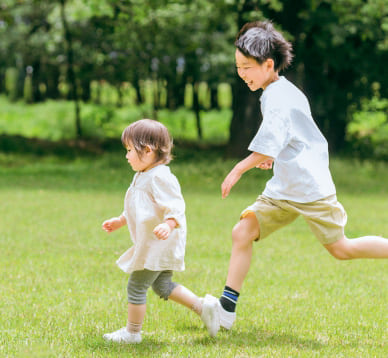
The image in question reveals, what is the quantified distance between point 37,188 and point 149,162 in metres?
10.5

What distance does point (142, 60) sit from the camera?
86.2 ft

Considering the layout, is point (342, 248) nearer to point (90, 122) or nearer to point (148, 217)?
point (148, 217)

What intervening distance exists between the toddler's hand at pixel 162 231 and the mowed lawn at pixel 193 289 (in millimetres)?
663

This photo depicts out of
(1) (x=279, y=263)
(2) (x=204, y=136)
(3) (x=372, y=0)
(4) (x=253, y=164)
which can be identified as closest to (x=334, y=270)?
→ (1) (x=279, y=263)

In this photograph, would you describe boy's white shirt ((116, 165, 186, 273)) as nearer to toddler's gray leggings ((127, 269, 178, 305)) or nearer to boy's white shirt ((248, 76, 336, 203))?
toddler's gray leggings ((127, 269, 178, 305))

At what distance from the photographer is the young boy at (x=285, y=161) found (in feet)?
13.8

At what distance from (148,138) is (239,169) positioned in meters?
0.55

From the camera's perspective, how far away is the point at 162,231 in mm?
3736

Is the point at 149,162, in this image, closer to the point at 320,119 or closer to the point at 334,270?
the point at 334,270

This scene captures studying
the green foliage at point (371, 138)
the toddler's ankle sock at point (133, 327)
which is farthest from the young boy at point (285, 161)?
the green foliage at point (371, 138)

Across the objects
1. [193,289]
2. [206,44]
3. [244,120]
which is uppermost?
[193,289]

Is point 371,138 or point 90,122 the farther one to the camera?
point 90,122

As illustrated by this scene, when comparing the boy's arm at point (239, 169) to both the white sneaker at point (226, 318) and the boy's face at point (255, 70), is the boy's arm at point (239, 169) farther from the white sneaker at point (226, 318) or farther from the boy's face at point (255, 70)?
the white sneaker at point (226, 318)

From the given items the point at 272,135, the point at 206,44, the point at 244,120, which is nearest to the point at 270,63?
the point at 272,135
